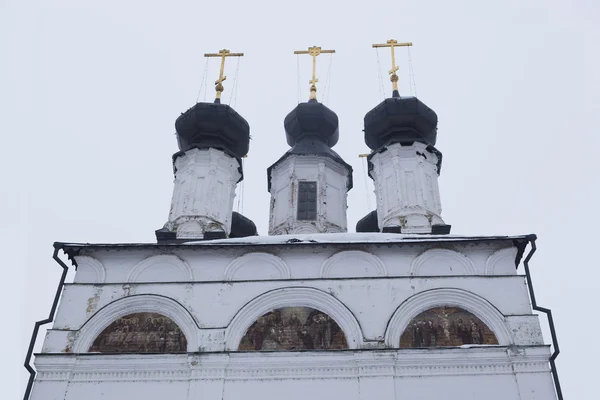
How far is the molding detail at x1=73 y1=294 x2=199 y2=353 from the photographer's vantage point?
956 centimetres

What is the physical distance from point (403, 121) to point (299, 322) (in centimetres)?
674

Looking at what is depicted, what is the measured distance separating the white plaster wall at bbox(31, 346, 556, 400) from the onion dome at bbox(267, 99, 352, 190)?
23.5 ft

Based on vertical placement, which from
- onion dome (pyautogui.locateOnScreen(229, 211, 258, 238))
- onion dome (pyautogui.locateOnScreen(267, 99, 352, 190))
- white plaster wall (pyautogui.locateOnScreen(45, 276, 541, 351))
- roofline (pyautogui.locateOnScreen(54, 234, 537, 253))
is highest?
onion dome (pyautogui.locateOnScreen(267, 99, 352, 190))

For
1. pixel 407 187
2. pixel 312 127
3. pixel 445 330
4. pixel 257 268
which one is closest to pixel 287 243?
pixel 257 268

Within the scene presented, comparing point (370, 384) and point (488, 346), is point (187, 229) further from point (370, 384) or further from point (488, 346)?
point (488, 346)

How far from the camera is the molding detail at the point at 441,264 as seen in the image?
10180 millimetres

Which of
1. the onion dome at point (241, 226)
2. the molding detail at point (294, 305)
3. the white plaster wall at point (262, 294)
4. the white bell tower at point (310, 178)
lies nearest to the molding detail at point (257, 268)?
the white plaster wall at point (262, 294)

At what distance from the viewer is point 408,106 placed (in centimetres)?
1478

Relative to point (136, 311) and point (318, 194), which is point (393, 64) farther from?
point (136, 311)

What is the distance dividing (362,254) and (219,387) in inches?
121

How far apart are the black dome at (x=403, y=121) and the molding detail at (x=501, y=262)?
480cm

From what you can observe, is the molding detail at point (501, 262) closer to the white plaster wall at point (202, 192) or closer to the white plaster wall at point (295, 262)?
the white plaster wall at point (295, 262)

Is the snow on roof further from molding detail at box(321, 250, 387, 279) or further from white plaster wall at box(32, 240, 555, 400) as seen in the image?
molding detail at box(321, 250, 387, 279)

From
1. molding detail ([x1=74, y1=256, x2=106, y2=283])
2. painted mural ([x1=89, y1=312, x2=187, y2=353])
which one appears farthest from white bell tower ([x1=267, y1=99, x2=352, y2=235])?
painted mural ([x1=89, y1=312, x2=187, y2=353])
